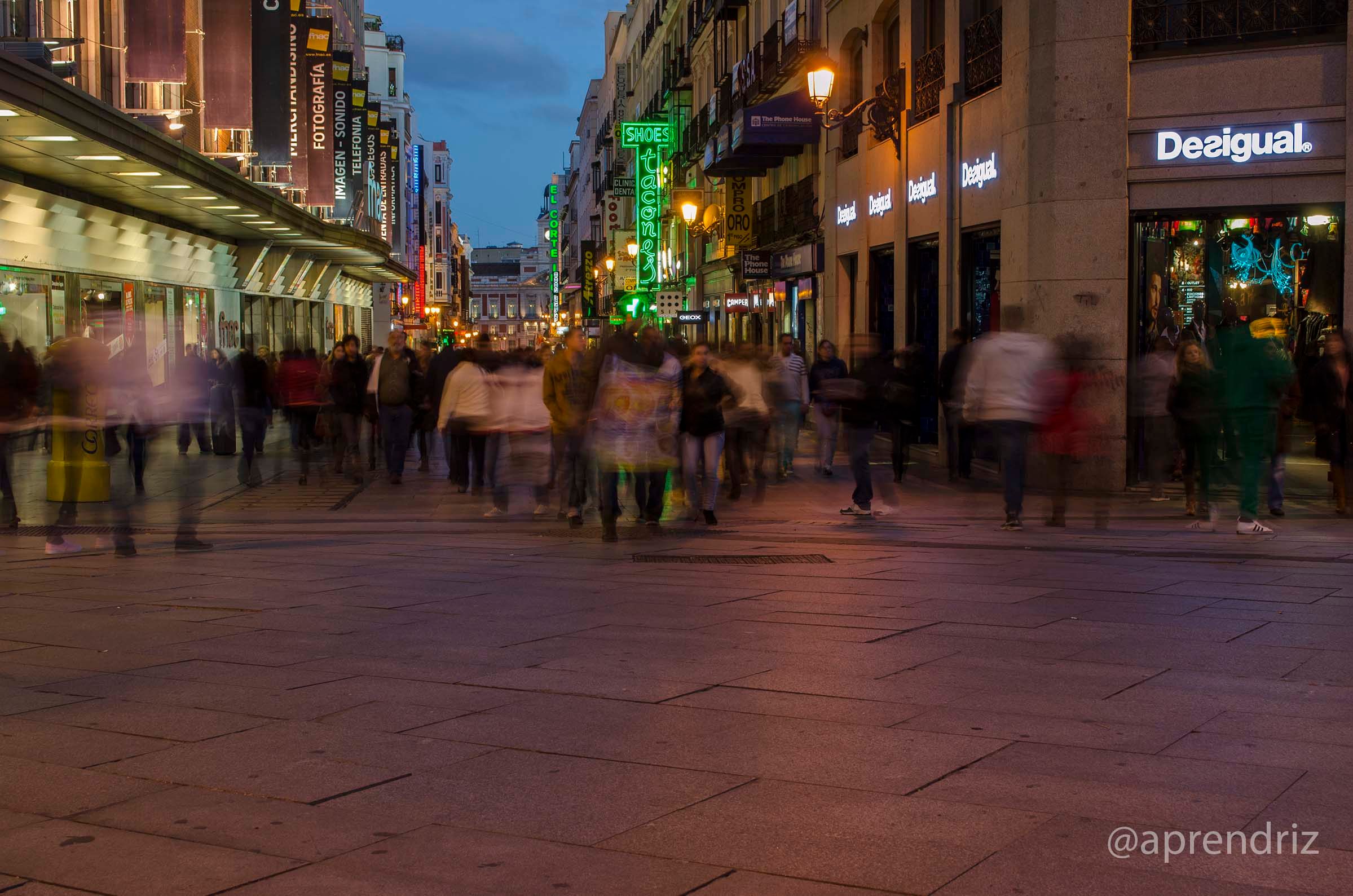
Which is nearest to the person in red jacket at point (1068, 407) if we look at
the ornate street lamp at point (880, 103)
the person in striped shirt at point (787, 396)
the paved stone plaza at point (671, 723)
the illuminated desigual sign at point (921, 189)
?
the paved stone plaza at point (671, 723)

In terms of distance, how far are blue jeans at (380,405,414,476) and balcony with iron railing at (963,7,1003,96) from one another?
809cm

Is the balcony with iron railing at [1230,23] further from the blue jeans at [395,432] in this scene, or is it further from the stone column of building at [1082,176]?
the blue jeans at [395,432]

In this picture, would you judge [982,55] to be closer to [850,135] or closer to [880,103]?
[880,103]

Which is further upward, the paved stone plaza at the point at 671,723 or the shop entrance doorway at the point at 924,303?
the shop entrance doorway at the point at 924,303

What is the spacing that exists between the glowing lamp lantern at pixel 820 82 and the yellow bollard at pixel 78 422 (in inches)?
484

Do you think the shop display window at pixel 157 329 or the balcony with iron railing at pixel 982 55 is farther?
the shop display window at pixel 157 329

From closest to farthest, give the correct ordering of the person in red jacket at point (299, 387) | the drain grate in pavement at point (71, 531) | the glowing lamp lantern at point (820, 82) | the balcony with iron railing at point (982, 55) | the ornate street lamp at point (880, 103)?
the drain grate in pavement at point (71, 531) < the balcony with iron railing at point (982, 55) < the person in red jacket at point (299, 387) < the glowing lamp lantern at point (820, 82) < the ornate street lamp at point (880, 103)

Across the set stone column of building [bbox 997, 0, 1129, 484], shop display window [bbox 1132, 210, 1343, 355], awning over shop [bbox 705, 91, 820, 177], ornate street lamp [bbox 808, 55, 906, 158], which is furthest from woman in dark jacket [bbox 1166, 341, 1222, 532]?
awning over shop [bbox 705, 91, 820, 177]

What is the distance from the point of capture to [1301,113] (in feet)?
51.5

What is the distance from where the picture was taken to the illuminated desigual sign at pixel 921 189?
21297mm

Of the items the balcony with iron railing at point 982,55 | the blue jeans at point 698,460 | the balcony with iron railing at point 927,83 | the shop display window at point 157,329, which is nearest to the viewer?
the blue jeans at point 698,460

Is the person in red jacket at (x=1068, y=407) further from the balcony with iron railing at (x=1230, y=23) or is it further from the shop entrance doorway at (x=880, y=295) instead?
the shop entrance doorway at (x=880, y=295)

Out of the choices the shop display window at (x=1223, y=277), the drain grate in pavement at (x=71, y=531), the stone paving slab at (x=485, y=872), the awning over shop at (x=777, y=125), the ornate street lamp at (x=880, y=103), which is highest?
the awning over shop at (x=777, y=125)

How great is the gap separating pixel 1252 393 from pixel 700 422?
15.4ft
